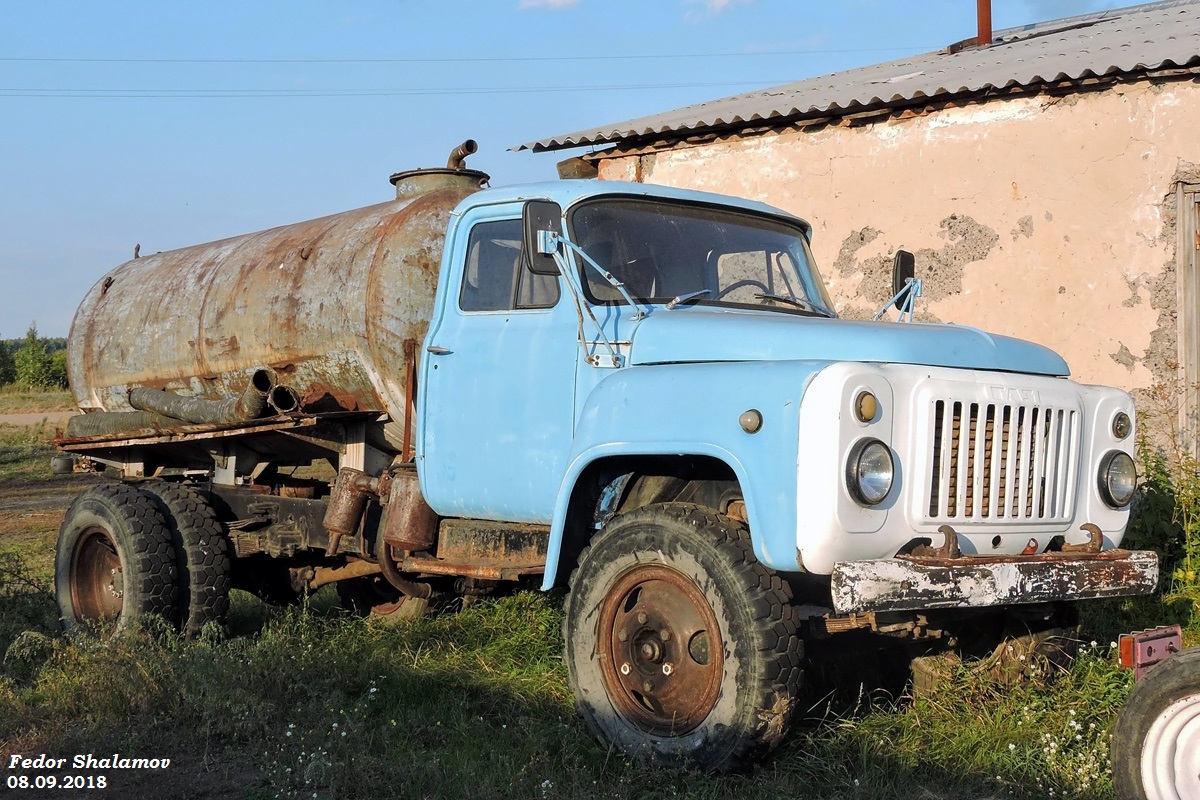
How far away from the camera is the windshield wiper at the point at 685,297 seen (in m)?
4.75

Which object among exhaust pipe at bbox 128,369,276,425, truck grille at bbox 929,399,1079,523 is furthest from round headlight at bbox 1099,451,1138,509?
exhaust pipe at bbox 128,369,276,425

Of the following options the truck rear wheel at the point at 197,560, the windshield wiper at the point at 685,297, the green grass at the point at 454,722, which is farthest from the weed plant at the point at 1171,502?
the truck rear wheel at the point at 197,560

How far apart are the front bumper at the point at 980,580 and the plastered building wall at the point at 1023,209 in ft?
11.3

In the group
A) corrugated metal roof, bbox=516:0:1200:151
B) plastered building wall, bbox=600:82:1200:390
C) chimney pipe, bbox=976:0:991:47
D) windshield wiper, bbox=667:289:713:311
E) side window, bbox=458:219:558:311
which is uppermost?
chimney pipe, bbox=976:0:991:47

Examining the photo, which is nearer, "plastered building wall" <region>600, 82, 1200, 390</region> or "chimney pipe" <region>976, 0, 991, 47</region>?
"plastered building wall" <region>600, 82, 1200, 390</region>

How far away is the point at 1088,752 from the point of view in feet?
14.0

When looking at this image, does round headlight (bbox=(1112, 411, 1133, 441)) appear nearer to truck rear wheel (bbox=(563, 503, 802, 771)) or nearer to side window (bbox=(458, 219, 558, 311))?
truck rear wheel (bbox=(563, 503, 802, 771))

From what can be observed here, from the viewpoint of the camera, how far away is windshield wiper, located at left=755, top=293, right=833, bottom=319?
5.12 m

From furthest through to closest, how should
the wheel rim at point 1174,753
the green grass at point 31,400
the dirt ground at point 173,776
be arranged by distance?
1. the green grass at point 31,400
2. the dirt ground at point 173,776
3. the wheel rim at point 1174,753

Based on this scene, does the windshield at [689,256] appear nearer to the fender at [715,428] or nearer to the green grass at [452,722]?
the fender at [715,428]

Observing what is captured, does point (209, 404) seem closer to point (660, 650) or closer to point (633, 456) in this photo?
point (633, 456)

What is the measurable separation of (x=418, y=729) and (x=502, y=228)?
2136mm

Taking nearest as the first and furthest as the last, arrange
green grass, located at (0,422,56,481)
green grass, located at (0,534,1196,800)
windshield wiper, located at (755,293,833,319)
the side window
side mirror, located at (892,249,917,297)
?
1. green grass, located at (0,534,1196,800)
2. the side window
3. windshield wiper, located at (755,293,833,319)
4. side mirror, located at (892,249,917,297)
5. green grass, located at (0,422,56,481)

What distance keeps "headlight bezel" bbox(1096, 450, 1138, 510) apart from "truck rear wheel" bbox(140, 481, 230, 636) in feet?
15.0
